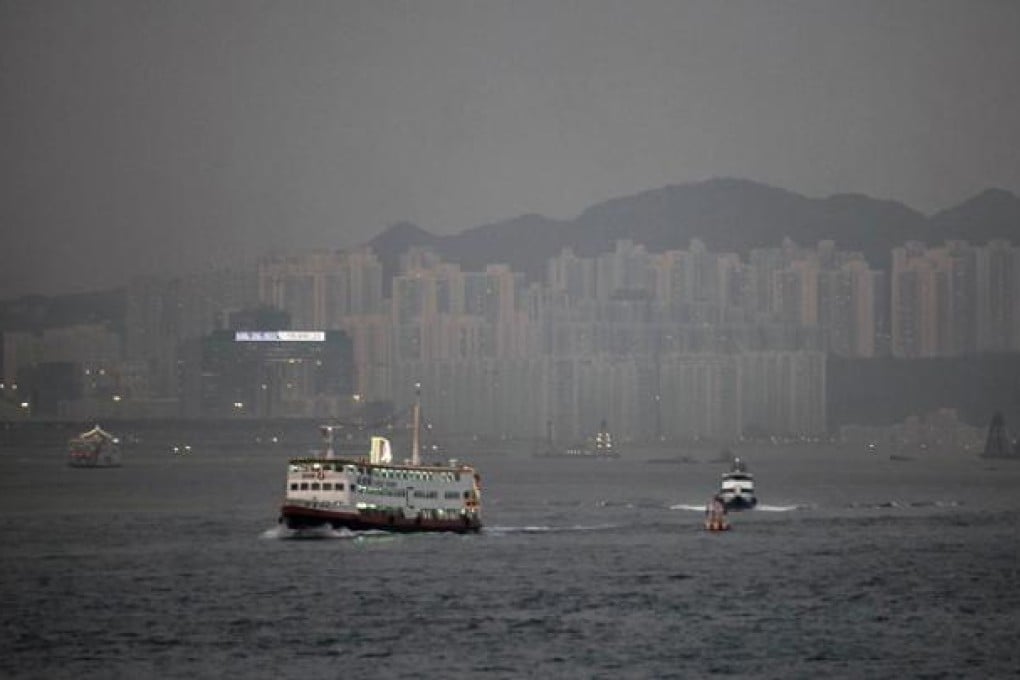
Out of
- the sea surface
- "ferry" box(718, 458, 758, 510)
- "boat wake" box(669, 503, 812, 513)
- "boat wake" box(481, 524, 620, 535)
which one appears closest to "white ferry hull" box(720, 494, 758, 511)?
"ferry" box(718, 458, 758, 510)

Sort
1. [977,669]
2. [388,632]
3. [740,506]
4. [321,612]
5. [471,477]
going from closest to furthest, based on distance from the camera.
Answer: [977,669]
[388,632]
[321,612]
[471,477]
[740,506]

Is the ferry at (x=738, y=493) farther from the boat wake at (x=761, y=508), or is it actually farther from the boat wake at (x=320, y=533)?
the boat wake at (x=320, y=533)

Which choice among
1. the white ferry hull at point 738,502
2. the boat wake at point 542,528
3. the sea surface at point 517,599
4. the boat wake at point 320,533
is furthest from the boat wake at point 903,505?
the boat wake at point 320,533

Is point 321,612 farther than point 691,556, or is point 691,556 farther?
point 691,556

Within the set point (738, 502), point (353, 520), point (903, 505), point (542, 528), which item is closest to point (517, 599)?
point (353, 520)

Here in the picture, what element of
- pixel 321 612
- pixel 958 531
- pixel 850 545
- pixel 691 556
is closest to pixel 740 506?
pixel 958 531

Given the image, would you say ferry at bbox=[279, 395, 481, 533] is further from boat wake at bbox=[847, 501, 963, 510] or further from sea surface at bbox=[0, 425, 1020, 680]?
boat wake at bbox=[847, 501, 963, 510]

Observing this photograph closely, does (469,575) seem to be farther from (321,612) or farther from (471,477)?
(471,477)
